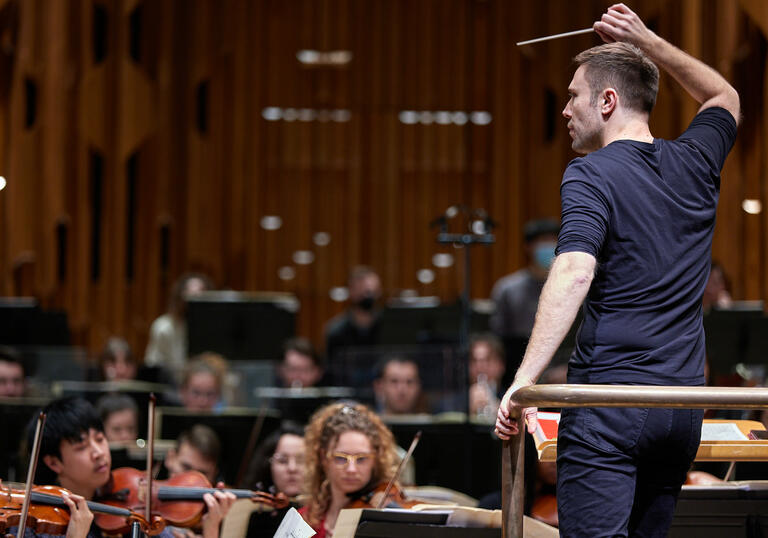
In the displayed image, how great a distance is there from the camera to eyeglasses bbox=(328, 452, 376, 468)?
158 inches

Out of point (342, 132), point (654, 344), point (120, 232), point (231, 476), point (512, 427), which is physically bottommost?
point (231, 476)

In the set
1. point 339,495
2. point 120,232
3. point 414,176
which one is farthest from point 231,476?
point 414,176

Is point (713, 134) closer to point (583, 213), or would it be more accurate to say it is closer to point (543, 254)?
point (583, 213)

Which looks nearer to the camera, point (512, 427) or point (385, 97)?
point (512, 427)

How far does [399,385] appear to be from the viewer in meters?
6.21

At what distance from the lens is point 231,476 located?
552cm

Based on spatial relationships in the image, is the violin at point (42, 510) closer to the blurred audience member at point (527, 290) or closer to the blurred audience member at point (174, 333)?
the blurred audience member at point (527, 290)

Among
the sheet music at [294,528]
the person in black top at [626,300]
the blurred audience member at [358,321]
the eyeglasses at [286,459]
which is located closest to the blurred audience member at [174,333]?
the blurred audience member at [358,321]

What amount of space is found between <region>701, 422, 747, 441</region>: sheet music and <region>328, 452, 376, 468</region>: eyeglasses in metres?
1.38

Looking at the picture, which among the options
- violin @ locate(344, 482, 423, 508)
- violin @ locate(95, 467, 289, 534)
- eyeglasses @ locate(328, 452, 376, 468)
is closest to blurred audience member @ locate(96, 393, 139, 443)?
violin @ locate(95, 467, 289, 534)

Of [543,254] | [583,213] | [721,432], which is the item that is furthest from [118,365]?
[583,213]

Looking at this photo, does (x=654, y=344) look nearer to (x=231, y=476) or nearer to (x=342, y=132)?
(x=231, y=476)

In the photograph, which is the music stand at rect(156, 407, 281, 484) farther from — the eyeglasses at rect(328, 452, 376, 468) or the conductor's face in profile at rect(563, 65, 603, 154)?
the conductor's face in profile at rect(563, 65, 603, 154)

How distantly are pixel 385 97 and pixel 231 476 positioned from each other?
6092 mm
